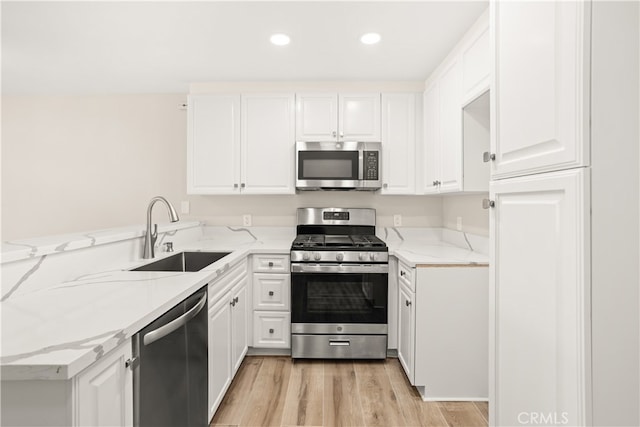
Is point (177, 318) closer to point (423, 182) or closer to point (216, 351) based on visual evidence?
point (216, 351)

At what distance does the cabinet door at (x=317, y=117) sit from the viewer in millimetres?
2953

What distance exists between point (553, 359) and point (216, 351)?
152 centimetres

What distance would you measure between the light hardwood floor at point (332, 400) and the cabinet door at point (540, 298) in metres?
0.87

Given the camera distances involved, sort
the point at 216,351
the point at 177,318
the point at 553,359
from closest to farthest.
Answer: the point at 553,359 → the point at 177,318 → the point at 216,351

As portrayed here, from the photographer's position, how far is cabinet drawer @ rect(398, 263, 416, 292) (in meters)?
2.18

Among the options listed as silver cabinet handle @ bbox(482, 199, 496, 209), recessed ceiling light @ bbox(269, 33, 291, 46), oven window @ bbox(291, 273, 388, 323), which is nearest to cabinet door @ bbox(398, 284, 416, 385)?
oven window @ bbox(291, 273, 388, 323)

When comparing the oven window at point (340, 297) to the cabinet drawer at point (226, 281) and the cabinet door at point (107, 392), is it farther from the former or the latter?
the cabinet door at point (107, 392)

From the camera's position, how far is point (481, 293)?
6.87 ft

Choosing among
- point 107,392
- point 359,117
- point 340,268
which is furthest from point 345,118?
point 107,392

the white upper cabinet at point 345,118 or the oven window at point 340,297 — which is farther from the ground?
the white upper cabinet at point 345,118

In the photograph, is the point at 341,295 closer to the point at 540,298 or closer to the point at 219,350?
the point at 219,350

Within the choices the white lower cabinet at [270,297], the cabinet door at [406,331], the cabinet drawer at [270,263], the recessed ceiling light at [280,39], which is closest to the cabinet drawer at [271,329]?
the white lower cabinet at [270,297]

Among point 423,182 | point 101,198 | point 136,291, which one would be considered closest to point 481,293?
point 423,182

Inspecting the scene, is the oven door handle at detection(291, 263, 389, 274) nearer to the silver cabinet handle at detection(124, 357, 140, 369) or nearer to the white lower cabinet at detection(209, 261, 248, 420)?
the white lower cabinet at detection(209, 261, 248, 420)
